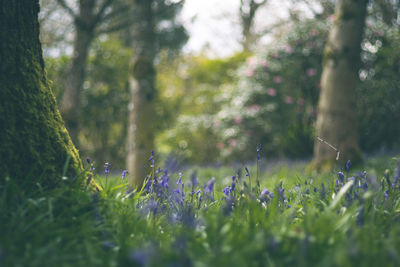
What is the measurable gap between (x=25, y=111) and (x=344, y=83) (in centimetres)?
485

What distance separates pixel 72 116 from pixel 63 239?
15.4 feet

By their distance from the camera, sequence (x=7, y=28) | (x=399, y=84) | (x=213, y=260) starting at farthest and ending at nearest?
(x=399, y=84) < (x=7, y=28) < (x=213, y=260)

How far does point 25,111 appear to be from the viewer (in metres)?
2.16

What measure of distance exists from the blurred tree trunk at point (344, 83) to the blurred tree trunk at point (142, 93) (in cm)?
271

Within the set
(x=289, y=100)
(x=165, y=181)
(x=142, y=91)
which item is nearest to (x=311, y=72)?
(x=289, y=100)

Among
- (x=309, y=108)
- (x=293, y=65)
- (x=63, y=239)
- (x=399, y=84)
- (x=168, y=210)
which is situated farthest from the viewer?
(x=293, y=65)

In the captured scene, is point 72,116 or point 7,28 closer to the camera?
point 7,28

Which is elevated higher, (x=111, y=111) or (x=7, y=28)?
(x=7, y=28)

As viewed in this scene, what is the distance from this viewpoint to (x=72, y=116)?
604 centimetres

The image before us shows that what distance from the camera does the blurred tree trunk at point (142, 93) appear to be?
4.90 metres

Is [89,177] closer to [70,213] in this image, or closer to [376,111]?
[70,213]

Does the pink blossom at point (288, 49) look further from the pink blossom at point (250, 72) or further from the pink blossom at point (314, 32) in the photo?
the pink blossom at point (250, 72)

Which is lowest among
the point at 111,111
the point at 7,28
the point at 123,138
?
the point at 123,138

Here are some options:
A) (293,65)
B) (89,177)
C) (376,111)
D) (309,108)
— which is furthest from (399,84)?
(89,177)
